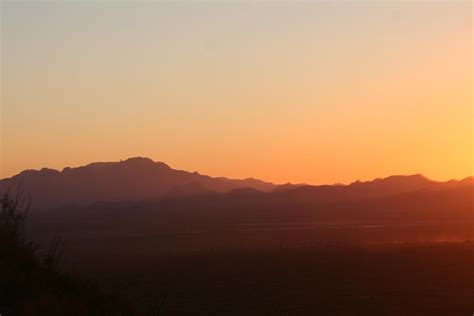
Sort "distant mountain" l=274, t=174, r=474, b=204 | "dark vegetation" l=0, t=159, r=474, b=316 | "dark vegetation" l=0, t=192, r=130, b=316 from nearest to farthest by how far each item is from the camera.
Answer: "dark vegetation" l=0, t=192, r=130, b=316, "dark vegetation" l=0, t=159, r=474, b=316, "distant mountain" l=274, t=174, r=474, b=204

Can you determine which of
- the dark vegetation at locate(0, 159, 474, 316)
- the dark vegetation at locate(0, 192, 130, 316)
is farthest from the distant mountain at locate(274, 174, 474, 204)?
the dark vegetation at locate(0, 192, 130, 316)

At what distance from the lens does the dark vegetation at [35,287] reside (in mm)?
9997

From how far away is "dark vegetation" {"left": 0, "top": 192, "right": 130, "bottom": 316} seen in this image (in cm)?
1000

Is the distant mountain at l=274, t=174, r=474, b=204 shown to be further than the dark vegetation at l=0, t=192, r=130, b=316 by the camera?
Yes

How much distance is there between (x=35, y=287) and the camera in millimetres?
10914

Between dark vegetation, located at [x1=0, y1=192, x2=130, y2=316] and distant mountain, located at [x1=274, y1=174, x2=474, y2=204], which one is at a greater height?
distant mountain, located at [x1=274, y1=174, x2=474, y2=204]

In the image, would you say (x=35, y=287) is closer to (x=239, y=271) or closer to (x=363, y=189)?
(x=239, y=271)

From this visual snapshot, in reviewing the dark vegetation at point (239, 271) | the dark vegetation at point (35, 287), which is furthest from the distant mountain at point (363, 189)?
the dark vegetation at point (35, 287)

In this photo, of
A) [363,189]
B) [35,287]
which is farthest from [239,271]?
[363,189]

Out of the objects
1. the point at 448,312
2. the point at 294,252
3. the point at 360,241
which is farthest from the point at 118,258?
the point at 448,312

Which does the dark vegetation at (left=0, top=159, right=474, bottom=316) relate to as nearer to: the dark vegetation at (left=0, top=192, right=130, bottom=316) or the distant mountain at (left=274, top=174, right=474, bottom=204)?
the dark vegetation at (left=0, top=192, right=130, bottom=316)

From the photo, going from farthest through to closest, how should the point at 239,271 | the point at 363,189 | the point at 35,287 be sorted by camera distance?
the point at 363,189 < the point at 239,271 < the point at 35,287

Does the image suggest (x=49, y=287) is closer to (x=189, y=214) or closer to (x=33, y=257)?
(x=33, y=257)

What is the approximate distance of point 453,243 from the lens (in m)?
54.4
